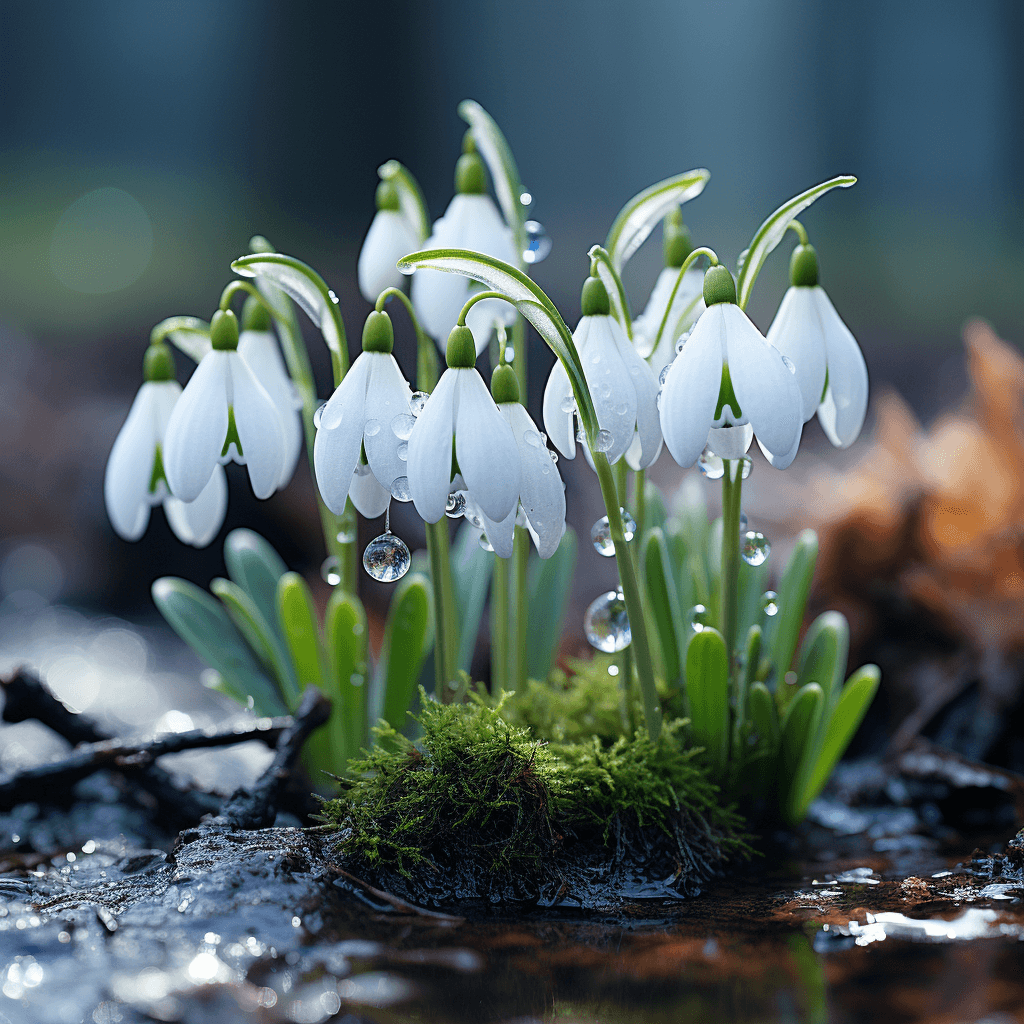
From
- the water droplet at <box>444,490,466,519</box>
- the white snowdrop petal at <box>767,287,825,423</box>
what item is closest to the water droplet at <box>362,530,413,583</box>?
the water droplet at <box>444,490,466,519</box>

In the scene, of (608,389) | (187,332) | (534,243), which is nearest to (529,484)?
(608,389)

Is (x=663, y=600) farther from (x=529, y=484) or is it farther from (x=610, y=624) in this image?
(x=529, y=484)

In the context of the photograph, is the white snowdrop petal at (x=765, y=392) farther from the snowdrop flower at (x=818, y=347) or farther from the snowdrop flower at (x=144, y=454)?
the snowdrop flower at (x=144, y=454)

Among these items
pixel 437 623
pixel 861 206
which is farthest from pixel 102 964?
pixel 861 206

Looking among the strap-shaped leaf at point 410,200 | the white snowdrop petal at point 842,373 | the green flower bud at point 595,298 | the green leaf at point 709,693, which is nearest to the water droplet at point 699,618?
the green leaf at point 709,693

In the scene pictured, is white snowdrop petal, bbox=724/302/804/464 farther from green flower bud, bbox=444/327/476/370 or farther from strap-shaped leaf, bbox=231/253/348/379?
strap-shaped leaf, bbox=231/253/348/379
